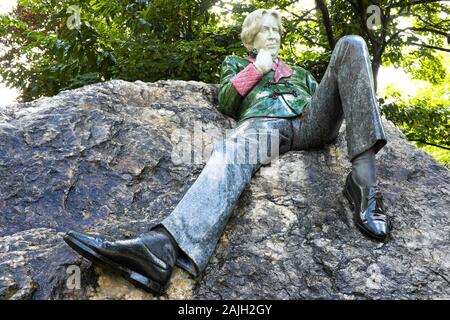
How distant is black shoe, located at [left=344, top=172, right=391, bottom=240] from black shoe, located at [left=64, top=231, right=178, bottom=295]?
102cm

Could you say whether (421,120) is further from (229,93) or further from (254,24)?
(229,93)

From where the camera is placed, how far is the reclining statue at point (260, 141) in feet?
6.98

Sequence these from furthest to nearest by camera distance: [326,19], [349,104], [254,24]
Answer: [326,19] → [254,24] → [349,104]

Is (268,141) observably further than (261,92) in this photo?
No

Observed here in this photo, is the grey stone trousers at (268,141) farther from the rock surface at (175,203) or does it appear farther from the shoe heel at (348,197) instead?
the shoe heel at (348,197)

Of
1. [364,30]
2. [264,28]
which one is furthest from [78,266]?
[364,30]

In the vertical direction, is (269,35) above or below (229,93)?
above

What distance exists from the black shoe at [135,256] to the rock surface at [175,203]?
0.28ft

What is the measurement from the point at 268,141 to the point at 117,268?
1.34 metres

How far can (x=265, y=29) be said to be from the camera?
3.61 m

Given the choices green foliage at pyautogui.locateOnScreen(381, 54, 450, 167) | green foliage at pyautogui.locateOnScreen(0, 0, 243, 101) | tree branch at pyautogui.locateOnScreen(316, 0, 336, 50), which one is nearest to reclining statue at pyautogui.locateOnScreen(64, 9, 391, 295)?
green foliage at pyautogui.locateOnScreen(0, 0, 243, 101)

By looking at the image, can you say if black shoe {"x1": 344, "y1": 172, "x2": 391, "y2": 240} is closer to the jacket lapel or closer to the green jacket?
the green jacket

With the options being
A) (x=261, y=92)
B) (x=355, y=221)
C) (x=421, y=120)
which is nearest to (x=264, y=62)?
(x=261, y=92)

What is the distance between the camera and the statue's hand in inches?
129
